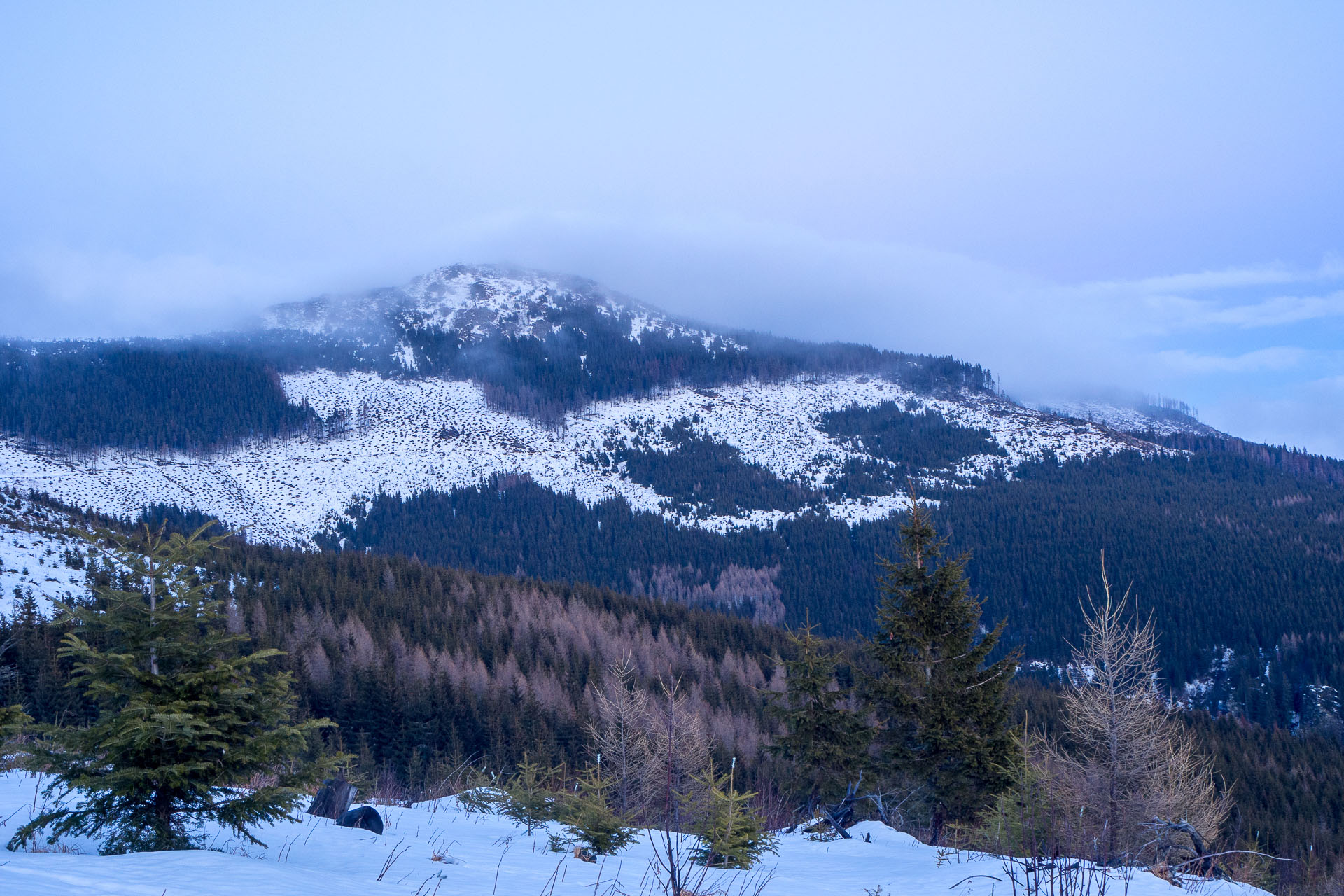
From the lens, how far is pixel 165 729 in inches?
272

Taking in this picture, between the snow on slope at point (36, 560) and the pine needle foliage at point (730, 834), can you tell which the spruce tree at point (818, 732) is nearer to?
the pine needle foliage at point (730, 834)

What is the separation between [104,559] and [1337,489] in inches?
9342

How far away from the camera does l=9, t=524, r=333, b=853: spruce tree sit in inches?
285

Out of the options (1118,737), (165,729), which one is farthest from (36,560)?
(1118,737)

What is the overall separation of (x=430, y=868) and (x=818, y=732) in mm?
17127

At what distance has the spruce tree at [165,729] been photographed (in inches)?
285

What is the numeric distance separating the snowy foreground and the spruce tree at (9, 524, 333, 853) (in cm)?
49

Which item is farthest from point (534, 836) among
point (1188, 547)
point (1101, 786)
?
point (1188, 547)

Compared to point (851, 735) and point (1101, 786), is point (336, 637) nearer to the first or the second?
point (851, 735)

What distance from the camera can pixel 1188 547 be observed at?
5571 inches

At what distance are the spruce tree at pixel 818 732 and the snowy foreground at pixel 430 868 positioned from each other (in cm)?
915

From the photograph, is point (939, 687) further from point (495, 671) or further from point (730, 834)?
point (495, 671)

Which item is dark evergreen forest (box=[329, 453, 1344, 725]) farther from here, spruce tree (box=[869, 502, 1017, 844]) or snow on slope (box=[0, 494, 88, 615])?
snow on slope (box=[0, 494, 88, 615])

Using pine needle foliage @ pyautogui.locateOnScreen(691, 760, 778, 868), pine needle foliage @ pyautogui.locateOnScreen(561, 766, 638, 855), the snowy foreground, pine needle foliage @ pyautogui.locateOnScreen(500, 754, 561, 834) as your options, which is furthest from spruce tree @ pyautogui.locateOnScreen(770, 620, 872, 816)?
pine needle foliage @ pyautogui.locateOnScreen(561, 766, 638, 855)
